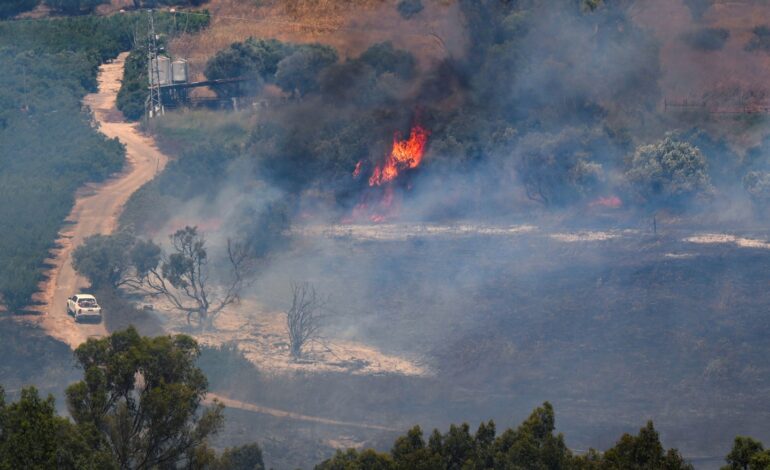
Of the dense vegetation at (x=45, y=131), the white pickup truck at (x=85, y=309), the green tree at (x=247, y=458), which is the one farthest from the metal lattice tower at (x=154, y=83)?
the green tree at (x=247, y=458)

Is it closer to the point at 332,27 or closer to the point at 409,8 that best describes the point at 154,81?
the point at 332,27

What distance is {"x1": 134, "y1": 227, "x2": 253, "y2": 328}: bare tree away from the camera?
68.1m

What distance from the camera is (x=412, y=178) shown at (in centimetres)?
8069

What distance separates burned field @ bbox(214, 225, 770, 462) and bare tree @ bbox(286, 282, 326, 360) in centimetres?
76

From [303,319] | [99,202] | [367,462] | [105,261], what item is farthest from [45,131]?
[367,462]

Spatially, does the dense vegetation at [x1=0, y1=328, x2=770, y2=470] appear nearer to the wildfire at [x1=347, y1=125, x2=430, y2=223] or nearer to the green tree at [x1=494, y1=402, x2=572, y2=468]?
the green tree at [x1=494, y1=402, x2=572, y2=468]

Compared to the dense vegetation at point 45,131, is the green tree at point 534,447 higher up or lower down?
lower down

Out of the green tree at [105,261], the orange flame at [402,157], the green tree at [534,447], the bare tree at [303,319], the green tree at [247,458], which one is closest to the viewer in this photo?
the green tree at [534,447]

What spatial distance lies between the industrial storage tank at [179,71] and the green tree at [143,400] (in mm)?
58289

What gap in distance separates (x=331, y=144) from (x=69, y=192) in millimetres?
15527

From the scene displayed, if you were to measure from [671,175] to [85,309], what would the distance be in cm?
2976

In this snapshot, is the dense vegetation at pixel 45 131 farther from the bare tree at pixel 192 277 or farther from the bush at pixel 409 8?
the bush at pixel 409 8

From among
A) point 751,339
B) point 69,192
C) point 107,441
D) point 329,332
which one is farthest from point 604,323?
point 69,192

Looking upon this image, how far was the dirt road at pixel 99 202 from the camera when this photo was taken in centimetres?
6800
